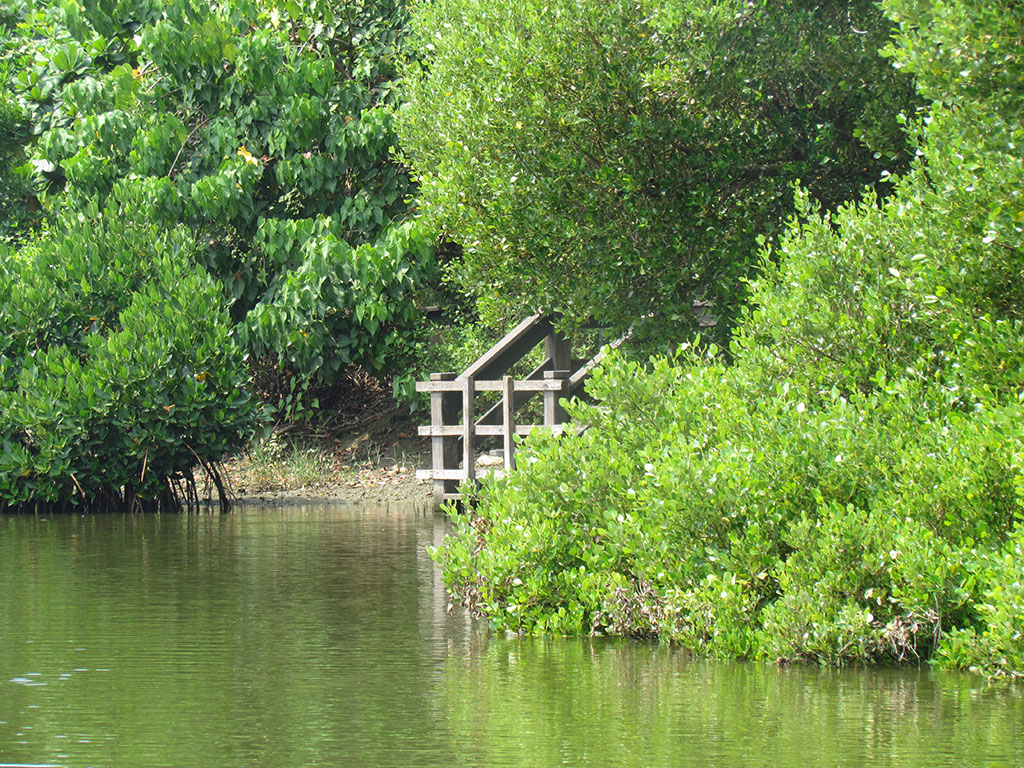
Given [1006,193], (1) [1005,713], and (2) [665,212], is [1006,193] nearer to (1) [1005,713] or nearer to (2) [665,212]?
(1) [1005,713]

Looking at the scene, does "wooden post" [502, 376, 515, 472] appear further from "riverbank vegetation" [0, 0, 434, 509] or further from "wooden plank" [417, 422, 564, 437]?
"riverbank vegetation" [0, 0, 434, 509]

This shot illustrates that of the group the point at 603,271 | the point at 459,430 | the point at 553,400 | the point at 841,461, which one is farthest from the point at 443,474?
the point at 841,461

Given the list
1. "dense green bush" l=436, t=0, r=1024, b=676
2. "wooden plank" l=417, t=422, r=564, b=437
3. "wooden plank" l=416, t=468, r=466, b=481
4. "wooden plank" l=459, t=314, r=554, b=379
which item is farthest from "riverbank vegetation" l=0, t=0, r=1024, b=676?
"wooden plank" l=416, t=468, r=466, b=481

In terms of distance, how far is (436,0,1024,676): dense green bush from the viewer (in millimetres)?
8828

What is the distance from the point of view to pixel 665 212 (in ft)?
57.5

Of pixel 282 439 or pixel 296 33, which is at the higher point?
pixel 296 33

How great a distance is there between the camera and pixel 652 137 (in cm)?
1706

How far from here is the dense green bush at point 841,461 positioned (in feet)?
29.0

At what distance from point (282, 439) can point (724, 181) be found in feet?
34.6

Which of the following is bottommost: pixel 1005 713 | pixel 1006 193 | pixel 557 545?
pixel 1005 713

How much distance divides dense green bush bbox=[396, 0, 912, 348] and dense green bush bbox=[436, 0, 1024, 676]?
4.90m

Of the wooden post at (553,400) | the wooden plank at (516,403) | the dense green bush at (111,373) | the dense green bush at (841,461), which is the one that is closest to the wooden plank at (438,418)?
the wooden plank at (516,403)

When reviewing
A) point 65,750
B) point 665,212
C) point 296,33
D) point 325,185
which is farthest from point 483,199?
point 65,750

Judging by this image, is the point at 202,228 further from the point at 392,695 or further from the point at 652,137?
the point at 392,695
